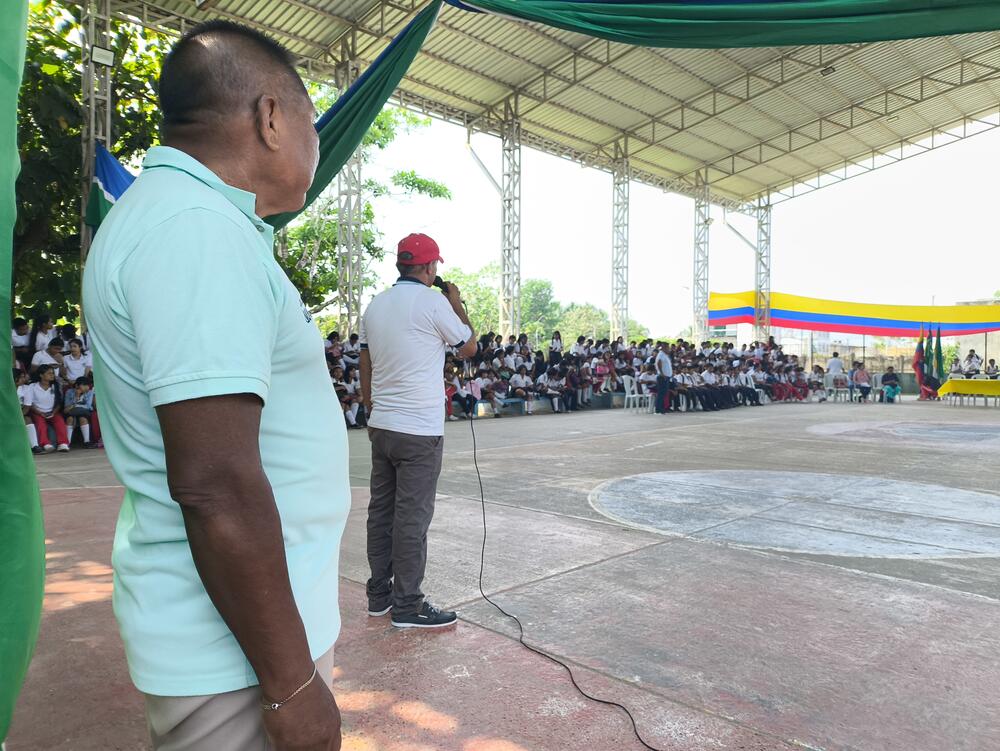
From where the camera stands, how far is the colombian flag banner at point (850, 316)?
2536 centimetres

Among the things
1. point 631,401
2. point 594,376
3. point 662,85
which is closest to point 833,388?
point 631,401

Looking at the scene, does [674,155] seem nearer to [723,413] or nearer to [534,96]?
[534,96]

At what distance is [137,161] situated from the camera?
12.9m

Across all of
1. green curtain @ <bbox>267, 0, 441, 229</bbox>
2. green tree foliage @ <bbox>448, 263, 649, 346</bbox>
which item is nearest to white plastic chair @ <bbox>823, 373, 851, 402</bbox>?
green curtain @ <bbox>267, 0, 441, 229</bbox>

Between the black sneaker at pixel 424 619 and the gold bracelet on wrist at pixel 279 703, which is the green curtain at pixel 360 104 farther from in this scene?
the gold bracelet on wrist at pixel 279 703

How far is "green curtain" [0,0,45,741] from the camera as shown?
3.55ft

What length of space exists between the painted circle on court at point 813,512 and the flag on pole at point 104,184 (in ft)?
24.9

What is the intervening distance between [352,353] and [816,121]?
16.4 metres

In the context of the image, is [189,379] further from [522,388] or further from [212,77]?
[522,388]

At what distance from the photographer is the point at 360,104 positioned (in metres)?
3.45

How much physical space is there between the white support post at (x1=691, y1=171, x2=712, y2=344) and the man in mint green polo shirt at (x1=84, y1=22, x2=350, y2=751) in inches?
959

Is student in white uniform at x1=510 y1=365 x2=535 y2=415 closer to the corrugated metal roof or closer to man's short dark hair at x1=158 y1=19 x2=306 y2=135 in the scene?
the corrugated metal roof

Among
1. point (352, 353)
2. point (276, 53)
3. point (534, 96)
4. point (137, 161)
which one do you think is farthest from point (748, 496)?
point (534, 96)

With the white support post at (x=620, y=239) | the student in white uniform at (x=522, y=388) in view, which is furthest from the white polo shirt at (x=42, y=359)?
the white support post at (x=620, y=239)
